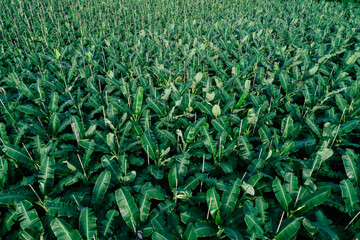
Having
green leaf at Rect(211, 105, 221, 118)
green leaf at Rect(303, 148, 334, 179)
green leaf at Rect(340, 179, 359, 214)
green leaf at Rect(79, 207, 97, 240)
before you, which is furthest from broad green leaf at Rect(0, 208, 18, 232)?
green leaf at Rect(340, 179, 359, 214)

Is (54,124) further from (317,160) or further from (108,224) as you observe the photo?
(317,160)

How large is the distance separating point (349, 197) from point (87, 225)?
2.30 metres

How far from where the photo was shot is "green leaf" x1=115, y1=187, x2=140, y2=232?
1.98 m

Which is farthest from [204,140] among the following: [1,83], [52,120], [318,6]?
[318,6]

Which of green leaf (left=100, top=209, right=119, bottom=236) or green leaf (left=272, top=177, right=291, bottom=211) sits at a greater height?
green leaf (left=272, top=177, right=291, bottom=211)

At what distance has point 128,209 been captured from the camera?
2.01 meters

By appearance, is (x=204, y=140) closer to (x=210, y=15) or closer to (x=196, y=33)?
(x=196, y=33)

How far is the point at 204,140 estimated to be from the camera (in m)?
2.81

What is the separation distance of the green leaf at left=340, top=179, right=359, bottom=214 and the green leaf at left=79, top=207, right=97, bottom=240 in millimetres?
2193

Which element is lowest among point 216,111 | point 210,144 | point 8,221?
point 8,221

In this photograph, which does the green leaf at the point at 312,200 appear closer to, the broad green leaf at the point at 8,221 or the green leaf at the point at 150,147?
the green leaf at the point at 150,147

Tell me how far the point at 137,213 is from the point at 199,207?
0.65 m

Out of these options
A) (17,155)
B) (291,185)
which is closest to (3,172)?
(17,155)

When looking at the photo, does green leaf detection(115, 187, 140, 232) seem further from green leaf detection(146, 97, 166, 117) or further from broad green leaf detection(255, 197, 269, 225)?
green leaf detection(146, 97, 166, 117)
